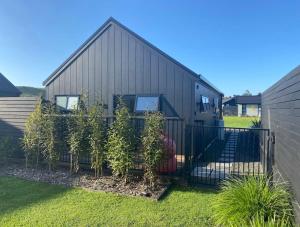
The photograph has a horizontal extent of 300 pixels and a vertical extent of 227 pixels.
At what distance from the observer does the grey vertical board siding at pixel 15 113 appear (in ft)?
26.3

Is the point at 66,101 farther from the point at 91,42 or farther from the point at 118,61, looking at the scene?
the point at 118,61

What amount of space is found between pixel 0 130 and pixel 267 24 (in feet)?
45.7

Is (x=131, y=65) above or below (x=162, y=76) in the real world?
above

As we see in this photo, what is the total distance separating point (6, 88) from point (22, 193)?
53.7 ft

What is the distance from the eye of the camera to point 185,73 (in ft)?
30.2

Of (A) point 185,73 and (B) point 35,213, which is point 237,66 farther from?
(B) point 35,213

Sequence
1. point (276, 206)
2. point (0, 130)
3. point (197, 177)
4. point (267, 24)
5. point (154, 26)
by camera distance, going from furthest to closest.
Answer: point (267, 24) < point (154, 26) < point (0, 130) < point (197, 177) < point (276, 206)

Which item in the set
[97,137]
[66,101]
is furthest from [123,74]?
[97,137]

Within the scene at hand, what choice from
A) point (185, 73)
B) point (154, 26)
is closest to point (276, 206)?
point (185, 73)

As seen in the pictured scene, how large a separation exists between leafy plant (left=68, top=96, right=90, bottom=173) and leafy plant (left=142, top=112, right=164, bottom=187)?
1.61 m

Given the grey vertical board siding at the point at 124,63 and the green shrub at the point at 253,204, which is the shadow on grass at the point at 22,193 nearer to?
the green shrub at the point at 253,204

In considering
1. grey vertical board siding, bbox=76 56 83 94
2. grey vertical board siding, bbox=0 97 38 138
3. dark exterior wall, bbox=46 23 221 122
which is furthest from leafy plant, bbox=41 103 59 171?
grey vertical board siding, bbox=76 56 83 94

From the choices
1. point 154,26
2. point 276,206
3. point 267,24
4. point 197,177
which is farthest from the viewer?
point 267,24

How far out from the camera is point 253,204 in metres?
3.75
